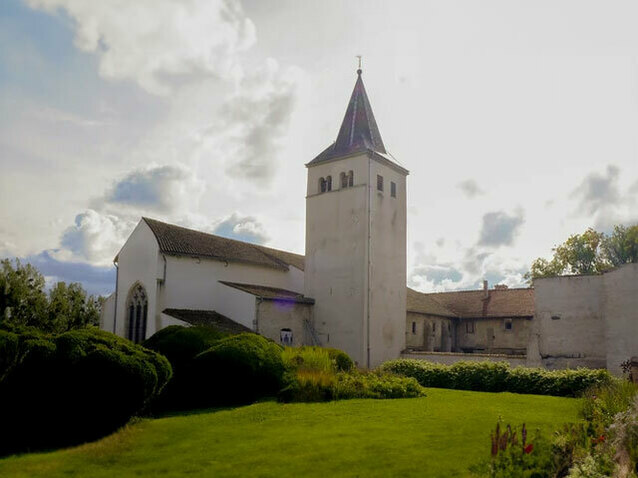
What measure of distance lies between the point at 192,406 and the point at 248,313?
14.6 m

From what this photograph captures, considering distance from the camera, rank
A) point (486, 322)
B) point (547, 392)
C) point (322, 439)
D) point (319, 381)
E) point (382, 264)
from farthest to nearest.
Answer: point (486, 322), point (382, 264), point (547, 392), point (319, 381), point (322, 439)

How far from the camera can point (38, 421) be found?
1178 cm

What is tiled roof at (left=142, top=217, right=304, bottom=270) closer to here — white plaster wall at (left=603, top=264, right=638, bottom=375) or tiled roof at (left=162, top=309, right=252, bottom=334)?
tiled roof at (left=162, top=309, right=252, bottom=334)

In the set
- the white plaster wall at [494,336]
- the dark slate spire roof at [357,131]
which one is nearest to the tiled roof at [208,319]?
the dark slate spire roof at [357,131]

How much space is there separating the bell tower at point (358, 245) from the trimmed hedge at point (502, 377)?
8.89 meters

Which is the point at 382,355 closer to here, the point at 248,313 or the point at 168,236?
the point at 248,313

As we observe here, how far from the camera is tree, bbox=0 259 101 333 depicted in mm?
34719

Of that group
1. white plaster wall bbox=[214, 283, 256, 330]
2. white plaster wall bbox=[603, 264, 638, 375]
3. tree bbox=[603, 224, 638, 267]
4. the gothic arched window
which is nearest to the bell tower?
white plaster wall bbox=[214, 283, 256, 330]

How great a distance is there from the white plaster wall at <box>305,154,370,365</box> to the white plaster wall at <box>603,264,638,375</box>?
43.0 feet

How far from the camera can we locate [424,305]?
1647 inches

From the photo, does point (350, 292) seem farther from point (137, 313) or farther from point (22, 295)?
point (22, 295)

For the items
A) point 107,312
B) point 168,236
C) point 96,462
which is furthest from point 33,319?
point 96,462

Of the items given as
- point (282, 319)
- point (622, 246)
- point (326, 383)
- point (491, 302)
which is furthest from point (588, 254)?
point (326, 383)

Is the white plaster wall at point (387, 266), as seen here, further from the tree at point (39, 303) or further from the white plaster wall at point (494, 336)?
the tree at point (39, 303)
